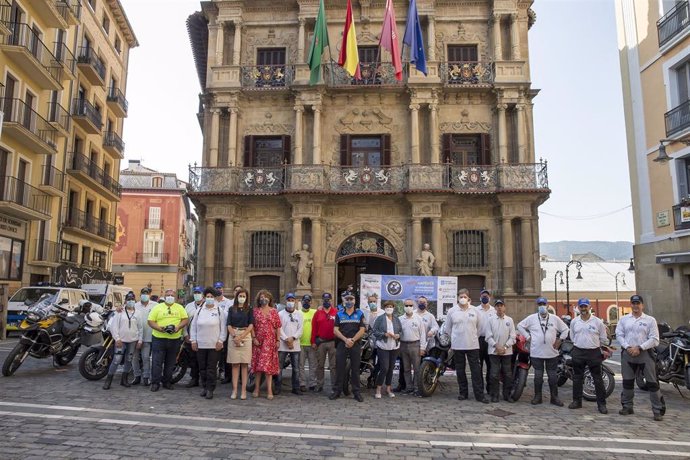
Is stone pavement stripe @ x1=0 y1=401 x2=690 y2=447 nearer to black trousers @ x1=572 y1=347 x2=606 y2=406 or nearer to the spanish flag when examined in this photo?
black trousers @ x1=572 y1=347 x2=606 y2=406

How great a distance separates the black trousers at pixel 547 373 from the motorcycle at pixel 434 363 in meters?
1.61

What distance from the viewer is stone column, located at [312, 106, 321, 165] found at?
2164cm

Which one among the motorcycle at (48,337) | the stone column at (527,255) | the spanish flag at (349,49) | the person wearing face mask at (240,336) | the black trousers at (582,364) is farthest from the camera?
the stone column at (527,255)

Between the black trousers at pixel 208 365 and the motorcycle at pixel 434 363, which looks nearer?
the black trousers at pixel 208 365

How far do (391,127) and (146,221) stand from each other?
35349mm

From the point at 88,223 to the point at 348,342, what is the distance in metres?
25.4

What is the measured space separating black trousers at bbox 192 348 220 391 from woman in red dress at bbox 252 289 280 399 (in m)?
0.65

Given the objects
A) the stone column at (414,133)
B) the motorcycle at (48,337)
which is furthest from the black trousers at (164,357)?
the stone column at (414,133)

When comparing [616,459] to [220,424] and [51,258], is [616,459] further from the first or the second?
[51,258]

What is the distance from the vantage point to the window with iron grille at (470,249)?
70.1 ft

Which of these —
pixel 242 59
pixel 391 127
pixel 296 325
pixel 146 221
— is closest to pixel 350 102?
pixel 391 127

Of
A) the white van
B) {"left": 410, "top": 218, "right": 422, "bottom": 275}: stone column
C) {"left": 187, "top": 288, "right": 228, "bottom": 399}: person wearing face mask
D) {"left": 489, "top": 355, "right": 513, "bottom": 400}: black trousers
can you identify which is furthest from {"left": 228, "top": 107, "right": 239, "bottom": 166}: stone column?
{"left": 489, "top": 355, "right": 513, "bottom": 400}: black trousers

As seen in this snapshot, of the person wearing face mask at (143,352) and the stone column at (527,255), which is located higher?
the stone column at (527,255)

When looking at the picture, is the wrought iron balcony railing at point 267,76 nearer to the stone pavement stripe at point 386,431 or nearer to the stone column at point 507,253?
the stone column at point 507,253
